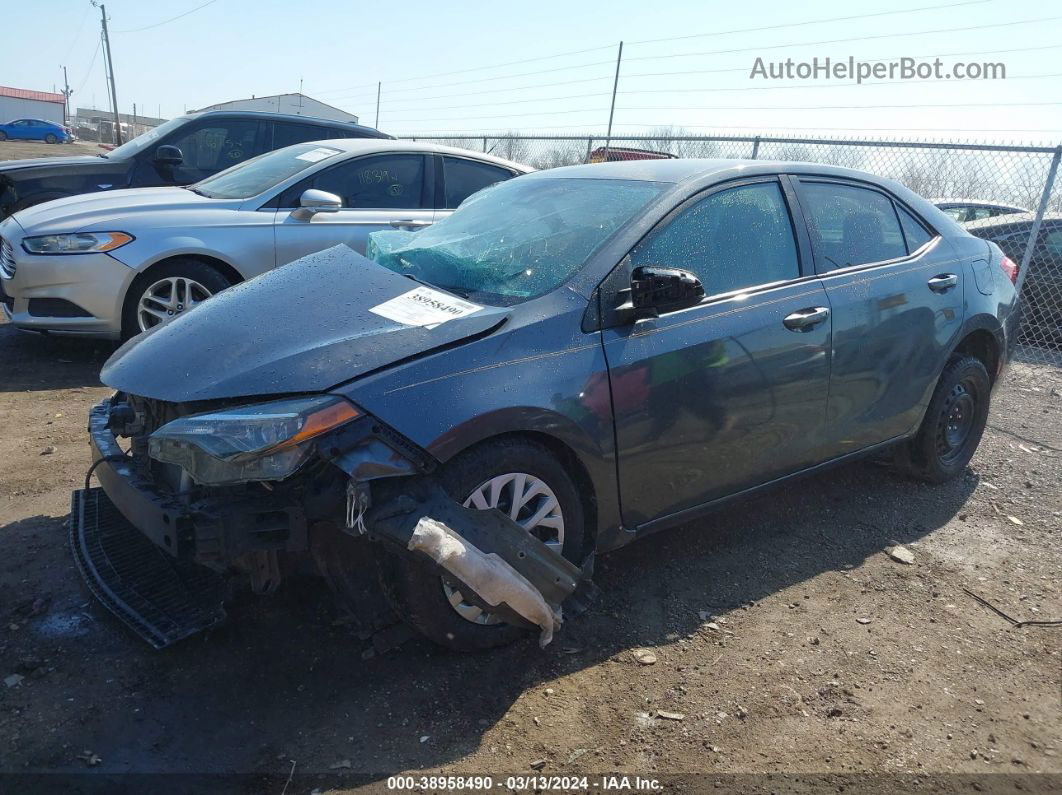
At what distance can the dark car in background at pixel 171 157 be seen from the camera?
7.67m

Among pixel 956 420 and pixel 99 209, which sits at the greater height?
pixel 99 209

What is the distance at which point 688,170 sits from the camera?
3.74 m

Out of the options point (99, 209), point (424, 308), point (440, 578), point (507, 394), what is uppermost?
point (424, 308)

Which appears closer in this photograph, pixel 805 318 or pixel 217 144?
pixel 805 318

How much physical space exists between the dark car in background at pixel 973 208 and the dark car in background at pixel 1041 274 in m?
0.22

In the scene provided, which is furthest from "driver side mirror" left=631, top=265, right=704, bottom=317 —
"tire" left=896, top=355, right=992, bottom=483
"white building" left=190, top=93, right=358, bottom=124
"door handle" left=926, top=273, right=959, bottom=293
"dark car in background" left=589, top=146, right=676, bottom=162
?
"white building" left=190, top=93, right=358, bottom=124

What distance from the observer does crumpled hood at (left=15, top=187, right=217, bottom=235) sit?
5.86 metres

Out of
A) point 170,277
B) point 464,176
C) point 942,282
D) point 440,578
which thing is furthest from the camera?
point 464,176

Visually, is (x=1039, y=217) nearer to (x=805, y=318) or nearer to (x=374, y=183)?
(x=805, y=318)

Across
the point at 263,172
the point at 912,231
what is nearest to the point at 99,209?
the point at 263,172

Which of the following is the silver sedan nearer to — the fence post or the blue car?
the fence post

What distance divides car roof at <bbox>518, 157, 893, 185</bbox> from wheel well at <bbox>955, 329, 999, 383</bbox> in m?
1.20

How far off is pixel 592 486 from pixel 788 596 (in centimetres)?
108

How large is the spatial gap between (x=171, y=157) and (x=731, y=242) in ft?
19.5
